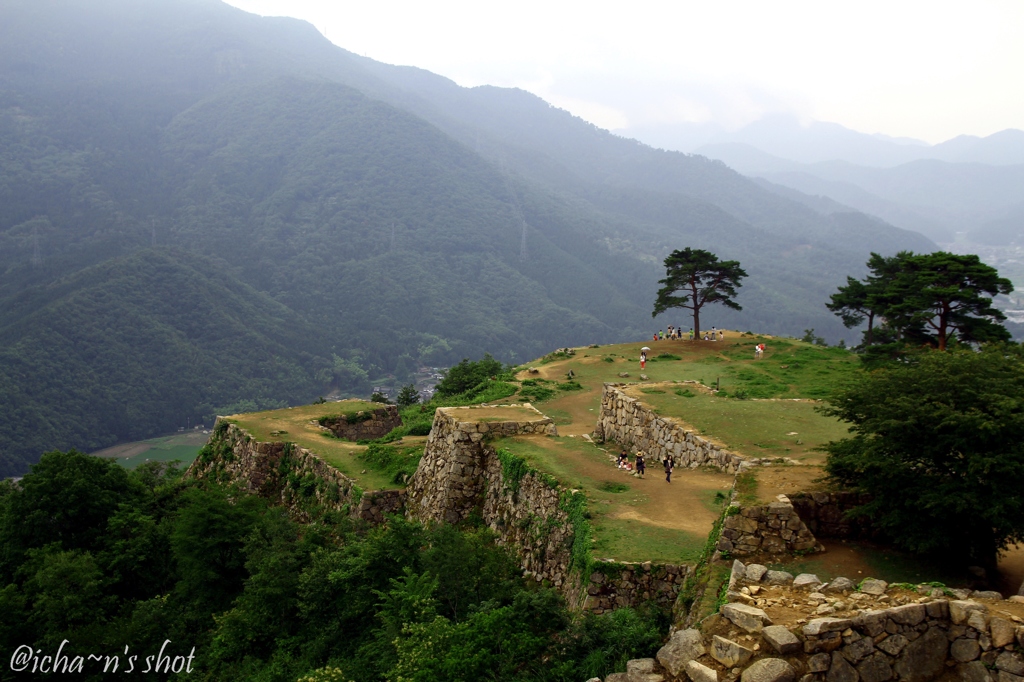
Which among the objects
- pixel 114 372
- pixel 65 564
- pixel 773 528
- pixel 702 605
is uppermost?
pixel 773 528

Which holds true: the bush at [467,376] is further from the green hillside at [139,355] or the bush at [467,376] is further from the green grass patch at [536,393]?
the green hillside at [139,355]

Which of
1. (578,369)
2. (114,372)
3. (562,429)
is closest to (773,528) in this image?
(562,429)

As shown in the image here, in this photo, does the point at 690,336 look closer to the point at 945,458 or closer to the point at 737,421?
the point at 737,421

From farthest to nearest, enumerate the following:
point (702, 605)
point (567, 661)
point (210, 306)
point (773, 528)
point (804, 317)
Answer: point (804, 317) → point (210, 306) → point (773, 528) → point (567, 661) → point (702, 605)

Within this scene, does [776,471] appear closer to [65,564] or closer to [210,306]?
[65,564]

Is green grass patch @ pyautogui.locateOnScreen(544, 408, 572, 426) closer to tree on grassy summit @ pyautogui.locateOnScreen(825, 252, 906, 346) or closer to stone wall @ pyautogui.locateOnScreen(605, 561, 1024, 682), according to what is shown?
stone wall @ pyautogui.locateOnScreen(605, 561, 1024, 682)

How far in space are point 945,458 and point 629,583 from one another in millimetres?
5126

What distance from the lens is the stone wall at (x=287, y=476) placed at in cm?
2023

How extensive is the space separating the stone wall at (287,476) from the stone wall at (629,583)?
8.43 meters

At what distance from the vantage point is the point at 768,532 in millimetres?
9984

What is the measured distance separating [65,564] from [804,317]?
16348 centimetres

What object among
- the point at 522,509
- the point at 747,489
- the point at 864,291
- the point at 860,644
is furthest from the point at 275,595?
the point at 864,291

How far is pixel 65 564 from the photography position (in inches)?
739

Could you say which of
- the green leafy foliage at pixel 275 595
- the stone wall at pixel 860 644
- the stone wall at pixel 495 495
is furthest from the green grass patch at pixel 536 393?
the stone wall at pixel 860 644
